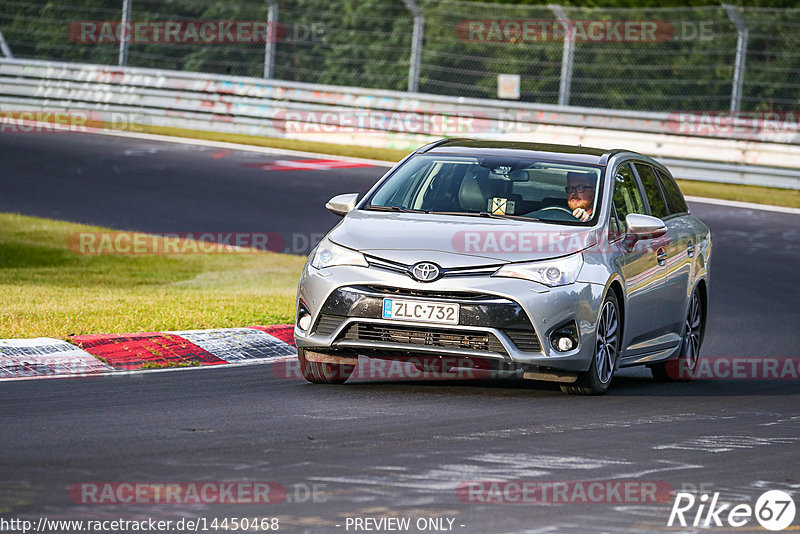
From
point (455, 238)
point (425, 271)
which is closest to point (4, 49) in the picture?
Result: point (455, 238)

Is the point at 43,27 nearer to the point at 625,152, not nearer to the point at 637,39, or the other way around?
the point at 637,39

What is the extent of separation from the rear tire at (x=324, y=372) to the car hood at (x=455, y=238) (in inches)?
31.7

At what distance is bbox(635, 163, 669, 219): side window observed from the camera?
35.0 feet

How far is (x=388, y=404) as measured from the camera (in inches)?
331

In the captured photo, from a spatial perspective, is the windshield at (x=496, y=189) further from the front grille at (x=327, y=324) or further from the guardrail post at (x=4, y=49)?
the guardrail post at (x=4, y=49)

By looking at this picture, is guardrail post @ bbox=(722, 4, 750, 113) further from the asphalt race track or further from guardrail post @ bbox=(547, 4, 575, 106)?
the asphalt race track

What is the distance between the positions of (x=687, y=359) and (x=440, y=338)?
3.17 meters

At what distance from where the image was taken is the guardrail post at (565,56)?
23.4 metres

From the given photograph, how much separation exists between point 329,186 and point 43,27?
10140 millimetres

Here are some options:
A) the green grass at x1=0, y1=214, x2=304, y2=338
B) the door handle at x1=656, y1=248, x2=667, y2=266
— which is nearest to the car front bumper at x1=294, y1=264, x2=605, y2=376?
the door handle at x1=656, y1=248, x2=667, y2=266

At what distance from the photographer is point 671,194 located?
11.3 metres

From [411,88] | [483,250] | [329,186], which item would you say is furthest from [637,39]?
[483,250]

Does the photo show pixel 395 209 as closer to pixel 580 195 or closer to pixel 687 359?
pixel 580 195

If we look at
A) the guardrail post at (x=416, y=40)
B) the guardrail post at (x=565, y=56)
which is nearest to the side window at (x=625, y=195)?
the guardrail post at (x=565, y=56)
